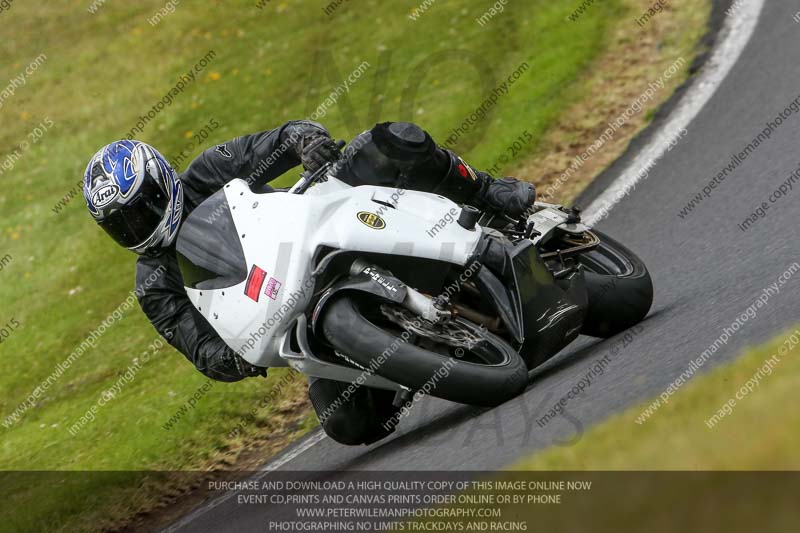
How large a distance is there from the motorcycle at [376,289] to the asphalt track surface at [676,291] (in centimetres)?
33

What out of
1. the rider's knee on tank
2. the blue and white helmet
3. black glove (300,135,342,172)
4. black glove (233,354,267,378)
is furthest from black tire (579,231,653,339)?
the blue and white helmet

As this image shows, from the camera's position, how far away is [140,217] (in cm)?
564

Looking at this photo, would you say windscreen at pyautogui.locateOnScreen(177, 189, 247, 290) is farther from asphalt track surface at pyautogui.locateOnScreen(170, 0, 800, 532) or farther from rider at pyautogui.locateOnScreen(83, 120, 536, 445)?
asphalt track surface at pyautogui.locateOnScreen(170, 0, 800, 532)

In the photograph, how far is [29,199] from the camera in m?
14.3

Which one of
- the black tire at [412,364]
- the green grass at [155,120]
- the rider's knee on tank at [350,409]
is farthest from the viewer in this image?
the green grass at [155,120]

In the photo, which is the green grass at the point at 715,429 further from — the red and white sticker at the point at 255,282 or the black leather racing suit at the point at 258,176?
the black leather racing suit at the point at 258,176

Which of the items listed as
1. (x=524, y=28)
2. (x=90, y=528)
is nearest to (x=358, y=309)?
(x=90, y=528)

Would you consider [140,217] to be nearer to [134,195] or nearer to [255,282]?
[134,195]

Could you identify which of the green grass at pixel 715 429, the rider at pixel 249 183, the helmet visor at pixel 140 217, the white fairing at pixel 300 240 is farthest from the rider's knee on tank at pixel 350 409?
the green grass at pixel 715 429

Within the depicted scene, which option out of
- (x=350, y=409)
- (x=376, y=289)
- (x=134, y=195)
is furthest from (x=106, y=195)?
(x=350, y=409)

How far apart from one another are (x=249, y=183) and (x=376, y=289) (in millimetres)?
1401

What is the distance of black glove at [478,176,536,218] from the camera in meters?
6.01

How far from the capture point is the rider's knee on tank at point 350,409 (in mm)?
6117

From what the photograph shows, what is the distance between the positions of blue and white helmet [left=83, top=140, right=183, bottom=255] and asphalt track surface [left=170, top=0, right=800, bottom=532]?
5.47 feet
